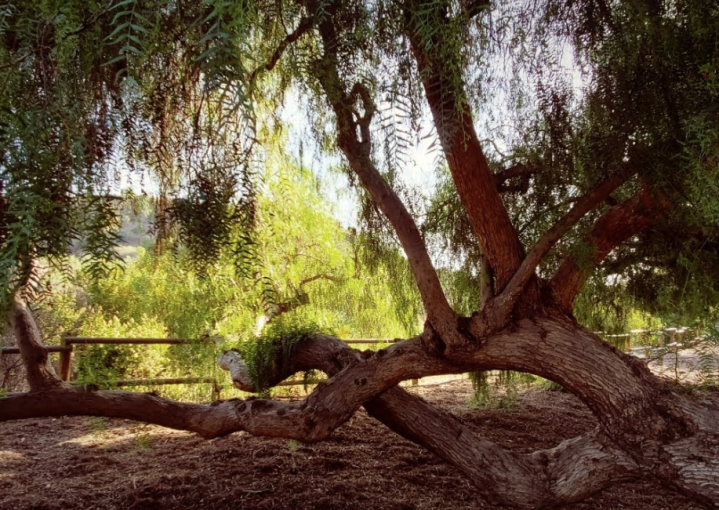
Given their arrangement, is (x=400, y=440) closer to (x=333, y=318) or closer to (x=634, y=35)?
(x=333, y=318)

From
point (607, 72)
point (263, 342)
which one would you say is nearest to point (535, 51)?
point (607, 72)

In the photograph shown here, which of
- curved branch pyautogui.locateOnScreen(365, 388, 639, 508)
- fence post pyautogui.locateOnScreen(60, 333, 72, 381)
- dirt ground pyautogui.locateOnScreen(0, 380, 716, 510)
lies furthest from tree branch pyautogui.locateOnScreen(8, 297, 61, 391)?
fence post pyautogui.locateOnScreen(60, 333, 72, 381)

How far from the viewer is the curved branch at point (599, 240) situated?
8.55 feet

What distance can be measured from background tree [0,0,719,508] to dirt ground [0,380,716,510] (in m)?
0.40

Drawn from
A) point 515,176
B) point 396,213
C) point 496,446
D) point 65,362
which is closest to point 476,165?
point 396,213

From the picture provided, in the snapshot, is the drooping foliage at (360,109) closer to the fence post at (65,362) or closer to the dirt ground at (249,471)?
the dirt ground at (249,471)

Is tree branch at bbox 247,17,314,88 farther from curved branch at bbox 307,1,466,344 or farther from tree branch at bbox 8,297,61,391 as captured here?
tree branch at bbox 8,297,61,391

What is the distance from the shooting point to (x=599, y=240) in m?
2.68

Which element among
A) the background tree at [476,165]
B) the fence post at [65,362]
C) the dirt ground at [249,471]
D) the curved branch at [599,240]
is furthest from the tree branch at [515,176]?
the fence post at [65,362]

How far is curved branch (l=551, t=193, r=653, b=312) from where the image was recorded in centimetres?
261

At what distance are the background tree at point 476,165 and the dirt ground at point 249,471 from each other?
0.40 m

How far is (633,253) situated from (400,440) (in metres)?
2.00

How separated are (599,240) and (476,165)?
0.76 meters

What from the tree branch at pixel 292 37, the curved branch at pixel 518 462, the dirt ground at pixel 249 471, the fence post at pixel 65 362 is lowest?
the dirt ground at pixel 249 471
